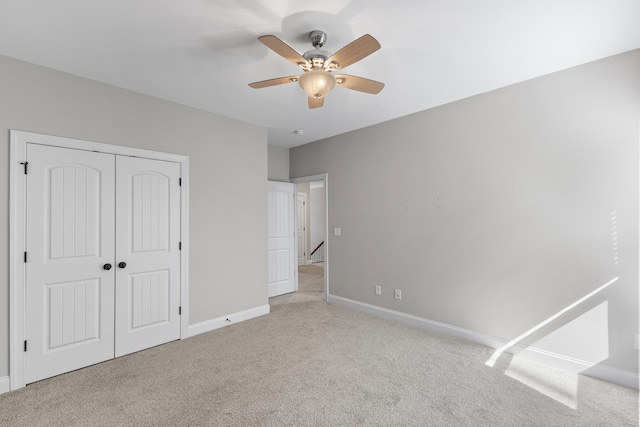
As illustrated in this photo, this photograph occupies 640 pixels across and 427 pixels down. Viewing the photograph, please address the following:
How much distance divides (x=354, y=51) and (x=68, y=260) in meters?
2.92

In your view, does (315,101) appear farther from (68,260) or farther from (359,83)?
(68,260)

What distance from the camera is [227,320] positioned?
368cm

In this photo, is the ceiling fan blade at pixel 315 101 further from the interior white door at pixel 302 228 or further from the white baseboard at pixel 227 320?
the interior white door at pixel 302 228

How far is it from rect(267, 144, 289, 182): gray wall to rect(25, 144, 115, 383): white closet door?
256cm

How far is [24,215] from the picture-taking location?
239cm

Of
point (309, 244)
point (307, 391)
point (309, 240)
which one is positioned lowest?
point (307, 391)

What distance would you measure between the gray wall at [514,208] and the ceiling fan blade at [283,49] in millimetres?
2083

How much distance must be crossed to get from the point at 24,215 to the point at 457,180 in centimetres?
406

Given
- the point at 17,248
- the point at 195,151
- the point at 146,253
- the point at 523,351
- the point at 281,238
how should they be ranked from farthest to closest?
the point at 281,238 → the point at 195,151 → the point at 146,253 → the point at 523,351 → the point at 17,248

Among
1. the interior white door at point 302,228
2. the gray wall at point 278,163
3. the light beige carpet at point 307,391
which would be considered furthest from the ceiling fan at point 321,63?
the interior white door at point 302,228

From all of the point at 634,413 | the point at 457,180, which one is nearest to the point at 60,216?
the point at 457,180

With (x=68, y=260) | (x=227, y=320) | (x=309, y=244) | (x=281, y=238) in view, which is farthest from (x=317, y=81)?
(x=309, y=244)

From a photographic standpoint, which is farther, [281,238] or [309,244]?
[309,244]

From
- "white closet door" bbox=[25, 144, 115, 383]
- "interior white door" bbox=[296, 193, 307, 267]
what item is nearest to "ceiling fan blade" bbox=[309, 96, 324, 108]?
"white closet door" bbox=[25, 144, 115, 383]
